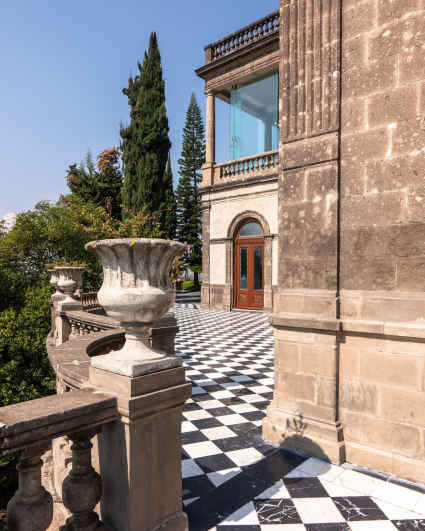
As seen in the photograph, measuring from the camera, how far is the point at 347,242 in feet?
11.1

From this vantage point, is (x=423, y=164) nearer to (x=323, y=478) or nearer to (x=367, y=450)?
(x=367, y=450)

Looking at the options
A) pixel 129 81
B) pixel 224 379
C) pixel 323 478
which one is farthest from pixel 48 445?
pixel 129 81

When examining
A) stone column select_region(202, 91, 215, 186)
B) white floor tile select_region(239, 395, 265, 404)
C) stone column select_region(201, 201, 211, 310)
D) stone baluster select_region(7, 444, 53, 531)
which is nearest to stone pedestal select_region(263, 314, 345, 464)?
white floor tile select_region(239, 395, 265, 404)

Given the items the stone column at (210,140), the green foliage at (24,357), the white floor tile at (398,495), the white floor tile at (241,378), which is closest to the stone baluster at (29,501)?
the white floor tile at (398,495)

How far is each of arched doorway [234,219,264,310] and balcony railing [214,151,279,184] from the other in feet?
6.78

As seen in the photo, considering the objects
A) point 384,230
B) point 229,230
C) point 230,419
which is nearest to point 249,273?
point 229,230

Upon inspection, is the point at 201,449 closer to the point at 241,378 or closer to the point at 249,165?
the point at 241,378

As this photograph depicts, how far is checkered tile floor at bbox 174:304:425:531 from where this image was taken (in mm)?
2479

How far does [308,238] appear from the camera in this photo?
3.57 metres

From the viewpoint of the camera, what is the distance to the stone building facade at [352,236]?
301cm

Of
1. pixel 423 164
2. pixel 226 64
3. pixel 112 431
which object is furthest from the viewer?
pixel 226 64

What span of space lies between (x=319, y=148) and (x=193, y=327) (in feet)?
28.7

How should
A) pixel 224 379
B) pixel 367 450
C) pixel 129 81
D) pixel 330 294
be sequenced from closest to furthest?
pixel 367 450, pixel 330 294, pixel 224 379, pixel 129 81

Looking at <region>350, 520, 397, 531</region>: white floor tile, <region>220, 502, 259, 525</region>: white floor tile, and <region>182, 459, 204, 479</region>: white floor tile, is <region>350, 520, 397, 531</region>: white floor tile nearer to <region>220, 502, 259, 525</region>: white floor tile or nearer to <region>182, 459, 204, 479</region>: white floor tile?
<region>220, 502, 259, 525</region>: white floor tile
